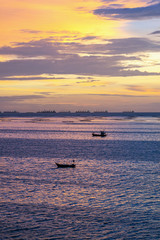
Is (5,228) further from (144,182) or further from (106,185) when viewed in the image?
(144,182)

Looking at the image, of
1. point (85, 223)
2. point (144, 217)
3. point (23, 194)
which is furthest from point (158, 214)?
point (23, 194)

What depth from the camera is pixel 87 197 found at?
103 feet

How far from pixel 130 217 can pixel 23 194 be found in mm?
10554

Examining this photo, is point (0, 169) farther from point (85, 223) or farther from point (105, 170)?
point (85, 223)

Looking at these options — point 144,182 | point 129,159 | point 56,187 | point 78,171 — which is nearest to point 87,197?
point 56,187

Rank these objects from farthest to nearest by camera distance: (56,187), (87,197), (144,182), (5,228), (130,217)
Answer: (144,182), (56,187), (87,197), (130,217), (5,228)

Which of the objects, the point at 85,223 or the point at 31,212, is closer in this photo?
the point at 85,223

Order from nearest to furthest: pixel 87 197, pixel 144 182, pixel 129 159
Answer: pixel 87 197
pixel 144 182
pixel 129 159

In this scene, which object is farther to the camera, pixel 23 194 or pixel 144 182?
pixel 144 182

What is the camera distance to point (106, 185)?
36312 mm

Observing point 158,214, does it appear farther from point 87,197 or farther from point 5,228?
point 5,228

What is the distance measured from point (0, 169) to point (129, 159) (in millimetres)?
22192

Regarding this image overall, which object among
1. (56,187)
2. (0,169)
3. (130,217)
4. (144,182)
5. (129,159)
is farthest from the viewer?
(129,159)

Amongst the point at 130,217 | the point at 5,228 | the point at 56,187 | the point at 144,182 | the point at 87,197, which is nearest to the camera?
the point at 5,228
